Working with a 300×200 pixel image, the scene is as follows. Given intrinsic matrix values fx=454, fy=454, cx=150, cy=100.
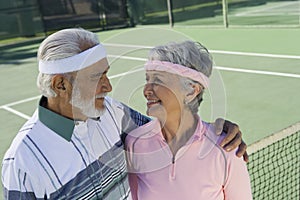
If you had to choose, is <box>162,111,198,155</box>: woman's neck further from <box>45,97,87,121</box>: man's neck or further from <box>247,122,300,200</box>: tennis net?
<box>247,122,300,200</box>: tennis net

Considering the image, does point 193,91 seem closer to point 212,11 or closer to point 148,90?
point 148,90

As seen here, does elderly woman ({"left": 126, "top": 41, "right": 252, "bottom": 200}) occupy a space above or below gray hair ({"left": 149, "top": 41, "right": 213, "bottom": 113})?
below

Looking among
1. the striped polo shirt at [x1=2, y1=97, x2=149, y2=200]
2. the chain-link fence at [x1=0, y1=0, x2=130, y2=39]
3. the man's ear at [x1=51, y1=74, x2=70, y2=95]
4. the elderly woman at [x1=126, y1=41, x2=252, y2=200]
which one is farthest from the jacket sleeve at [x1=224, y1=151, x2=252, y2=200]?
the chain-link fence at [x1=0, y1=0, x2=130, y2=39]

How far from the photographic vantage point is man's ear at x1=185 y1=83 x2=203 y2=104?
5.38ft

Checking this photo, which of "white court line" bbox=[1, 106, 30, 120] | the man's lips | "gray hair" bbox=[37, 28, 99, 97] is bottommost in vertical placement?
"white court line" bbox=[1, 106, 30, 120]

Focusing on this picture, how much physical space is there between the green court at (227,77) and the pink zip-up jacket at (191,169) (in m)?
0.14

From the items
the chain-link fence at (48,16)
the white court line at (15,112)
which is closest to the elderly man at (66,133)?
the white court line at (15,112)

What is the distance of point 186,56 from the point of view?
5.20 feet

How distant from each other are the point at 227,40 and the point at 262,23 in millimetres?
2169

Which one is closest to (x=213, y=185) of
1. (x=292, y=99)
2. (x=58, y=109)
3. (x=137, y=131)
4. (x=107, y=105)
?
(x=137, y=131)

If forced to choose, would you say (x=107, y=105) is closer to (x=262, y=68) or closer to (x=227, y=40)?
(x=262, y=68)

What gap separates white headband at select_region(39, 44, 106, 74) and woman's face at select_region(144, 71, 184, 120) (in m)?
0.21

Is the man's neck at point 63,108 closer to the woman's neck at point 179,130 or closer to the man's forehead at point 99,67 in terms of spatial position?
the man's forehead at point 99,67

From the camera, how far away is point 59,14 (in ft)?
55.0
